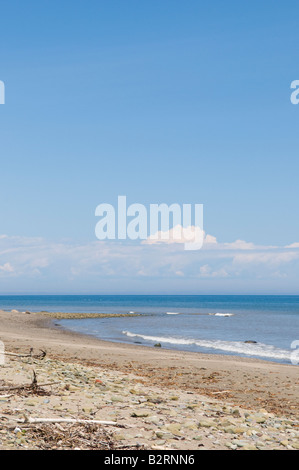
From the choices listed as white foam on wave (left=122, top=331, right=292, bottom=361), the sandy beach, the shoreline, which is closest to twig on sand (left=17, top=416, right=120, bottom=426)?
the sandy beach

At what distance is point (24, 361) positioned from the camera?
693 inches

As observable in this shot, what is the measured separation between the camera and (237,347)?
39.3 metres

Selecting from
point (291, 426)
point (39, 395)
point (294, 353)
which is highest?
point (39, 395)

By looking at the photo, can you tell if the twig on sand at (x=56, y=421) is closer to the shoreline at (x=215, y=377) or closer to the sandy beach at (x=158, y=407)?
the sandy beach at (x=158, y=407)

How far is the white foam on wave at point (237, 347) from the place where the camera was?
1368 inches

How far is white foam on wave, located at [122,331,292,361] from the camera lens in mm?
34750

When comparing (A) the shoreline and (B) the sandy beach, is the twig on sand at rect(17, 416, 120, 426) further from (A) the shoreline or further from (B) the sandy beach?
(A) the shoreline

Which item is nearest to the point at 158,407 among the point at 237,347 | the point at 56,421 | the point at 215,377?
the point at 56,421

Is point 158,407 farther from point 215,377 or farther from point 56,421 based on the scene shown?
point 215,377
